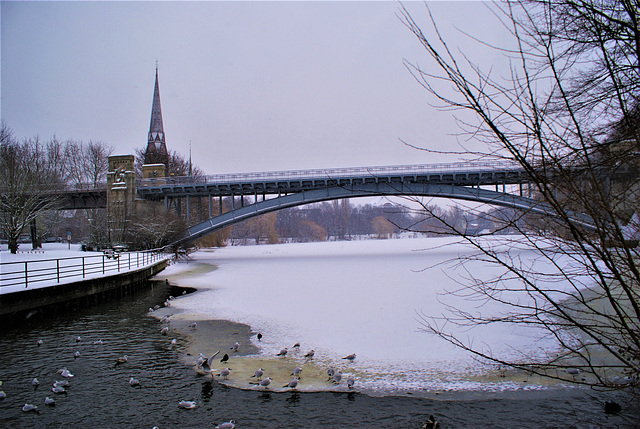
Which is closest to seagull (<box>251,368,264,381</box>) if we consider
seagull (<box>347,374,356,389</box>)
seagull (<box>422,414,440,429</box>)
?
seagull (<box>347,374,356,389</box>)

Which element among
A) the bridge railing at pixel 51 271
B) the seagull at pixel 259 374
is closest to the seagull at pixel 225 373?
the seagull at pixel 259 374

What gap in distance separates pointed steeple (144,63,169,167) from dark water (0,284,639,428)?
49.0 m

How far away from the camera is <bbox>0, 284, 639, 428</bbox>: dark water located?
579cm

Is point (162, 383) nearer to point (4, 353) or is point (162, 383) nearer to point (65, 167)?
point (4, 353)

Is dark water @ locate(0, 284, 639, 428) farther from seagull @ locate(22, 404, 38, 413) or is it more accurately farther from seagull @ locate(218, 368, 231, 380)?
seagull @ locate(218, 368, 231, 380)

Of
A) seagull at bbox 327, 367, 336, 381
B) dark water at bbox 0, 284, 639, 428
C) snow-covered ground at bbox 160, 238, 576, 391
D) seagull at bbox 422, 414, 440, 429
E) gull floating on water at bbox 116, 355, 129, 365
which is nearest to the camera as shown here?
seagull at bbox 422, 414, 440, 429

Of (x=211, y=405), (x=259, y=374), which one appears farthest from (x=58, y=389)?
(x=259, y=374)

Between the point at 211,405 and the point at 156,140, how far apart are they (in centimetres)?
5504

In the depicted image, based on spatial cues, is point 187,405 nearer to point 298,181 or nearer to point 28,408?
point 28,408

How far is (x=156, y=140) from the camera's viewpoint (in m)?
56.3

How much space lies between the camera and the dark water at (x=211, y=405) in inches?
228

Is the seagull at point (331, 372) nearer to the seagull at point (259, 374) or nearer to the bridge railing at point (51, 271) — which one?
the seagull at point (259, 374)

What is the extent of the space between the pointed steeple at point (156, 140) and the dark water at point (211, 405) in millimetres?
49041

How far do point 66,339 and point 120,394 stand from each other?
4.31 metres
